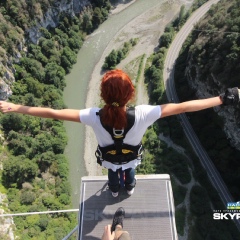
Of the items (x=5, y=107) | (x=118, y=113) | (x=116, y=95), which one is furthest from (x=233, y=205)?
(x=5, y=107)

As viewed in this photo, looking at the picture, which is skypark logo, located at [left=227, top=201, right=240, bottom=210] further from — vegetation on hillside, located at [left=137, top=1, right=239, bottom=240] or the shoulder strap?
the shoulder strap

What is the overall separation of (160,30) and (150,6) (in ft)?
20.8

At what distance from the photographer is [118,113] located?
3834mm

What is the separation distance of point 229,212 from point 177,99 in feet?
38.0

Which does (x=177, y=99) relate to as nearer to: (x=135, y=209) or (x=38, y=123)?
(x=38, y=123)

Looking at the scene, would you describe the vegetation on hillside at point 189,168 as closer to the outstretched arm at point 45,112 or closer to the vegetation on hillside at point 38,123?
the vegetation on hillside at point 38,123

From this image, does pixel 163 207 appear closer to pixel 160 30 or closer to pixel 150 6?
pixel 160 30

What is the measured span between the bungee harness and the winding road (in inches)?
890

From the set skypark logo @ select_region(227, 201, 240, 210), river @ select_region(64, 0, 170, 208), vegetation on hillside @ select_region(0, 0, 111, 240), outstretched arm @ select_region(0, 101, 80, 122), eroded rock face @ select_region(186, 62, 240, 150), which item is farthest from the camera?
river @ select_region(64, 0, 170, 208)

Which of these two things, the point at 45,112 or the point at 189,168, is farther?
the point at 189,168

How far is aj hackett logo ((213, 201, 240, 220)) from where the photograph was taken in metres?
23.7

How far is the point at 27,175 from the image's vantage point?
23531 millimetres

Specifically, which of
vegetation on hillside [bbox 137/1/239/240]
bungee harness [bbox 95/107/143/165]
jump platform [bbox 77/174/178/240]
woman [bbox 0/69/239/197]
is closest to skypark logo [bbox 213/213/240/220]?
vegetation on hillside [bbox 137/1/239/240]

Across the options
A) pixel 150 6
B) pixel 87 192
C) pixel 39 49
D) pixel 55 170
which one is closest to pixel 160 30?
pixel 150 6
